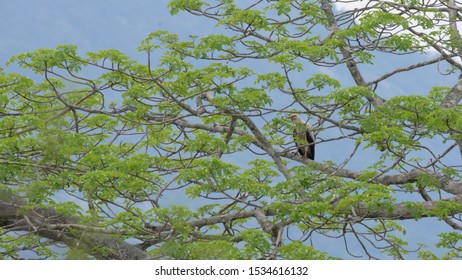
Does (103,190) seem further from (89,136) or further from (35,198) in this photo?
(89,136)

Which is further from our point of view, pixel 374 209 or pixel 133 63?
pixel 133 63

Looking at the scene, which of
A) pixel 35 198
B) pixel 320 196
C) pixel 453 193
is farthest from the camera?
pixel 453 193

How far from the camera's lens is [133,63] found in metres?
9.52

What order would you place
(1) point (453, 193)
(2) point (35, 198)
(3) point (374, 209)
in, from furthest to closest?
(1) point (453, 193)
(2) point (35, 198)
(3) point (374, 209)

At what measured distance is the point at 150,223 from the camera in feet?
29.4

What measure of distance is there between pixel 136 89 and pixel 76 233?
6.56ft

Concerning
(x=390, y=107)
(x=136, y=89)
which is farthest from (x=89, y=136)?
(x=390, y=107)

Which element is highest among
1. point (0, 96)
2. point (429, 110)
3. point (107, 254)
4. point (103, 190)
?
point (0, 96)

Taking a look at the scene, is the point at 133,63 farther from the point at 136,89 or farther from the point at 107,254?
the point at 107,254

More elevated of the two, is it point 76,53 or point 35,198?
point 76,53

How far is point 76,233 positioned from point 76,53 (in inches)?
87.2

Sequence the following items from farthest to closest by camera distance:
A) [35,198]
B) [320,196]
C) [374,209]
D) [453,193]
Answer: [453,193] < [320,196] < [35,198] < [374,209]

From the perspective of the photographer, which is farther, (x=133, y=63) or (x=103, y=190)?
(x=133, y=63)

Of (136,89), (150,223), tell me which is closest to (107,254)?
(150,223)
